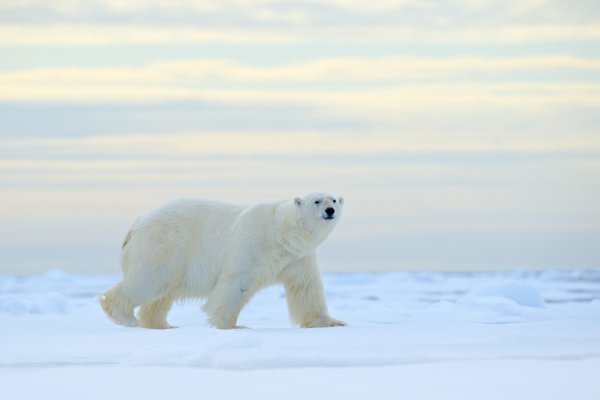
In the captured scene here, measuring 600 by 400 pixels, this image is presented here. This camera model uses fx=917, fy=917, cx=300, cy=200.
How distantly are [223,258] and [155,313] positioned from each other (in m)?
0.93

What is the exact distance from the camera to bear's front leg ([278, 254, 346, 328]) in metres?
7.24

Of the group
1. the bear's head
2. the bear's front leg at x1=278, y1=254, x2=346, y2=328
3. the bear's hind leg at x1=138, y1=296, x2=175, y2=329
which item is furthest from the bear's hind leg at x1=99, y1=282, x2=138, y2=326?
the bear's head

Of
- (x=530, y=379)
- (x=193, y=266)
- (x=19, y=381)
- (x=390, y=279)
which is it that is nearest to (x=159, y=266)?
(x=193, y=266)

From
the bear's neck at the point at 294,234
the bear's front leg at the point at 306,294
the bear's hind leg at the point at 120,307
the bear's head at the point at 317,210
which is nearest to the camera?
the bear's head at the point at 317,210

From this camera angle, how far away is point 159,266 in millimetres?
7445

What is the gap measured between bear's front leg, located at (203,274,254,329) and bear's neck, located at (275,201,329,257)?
0.41 metres

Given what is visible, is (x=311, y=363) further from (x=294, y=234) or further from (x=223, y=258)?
(x=223, y=258)

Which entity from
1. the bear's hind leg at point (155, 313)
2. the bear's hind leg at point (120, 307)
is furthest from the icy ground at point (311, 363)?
the bear's hind leg at point (155, 313)

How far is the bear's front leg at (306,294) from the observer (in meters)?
7.24

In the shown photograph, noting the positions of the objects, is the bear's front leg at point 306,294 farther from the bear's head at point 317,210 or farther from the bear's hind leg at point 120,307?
the bear's hind leg at point 120,307

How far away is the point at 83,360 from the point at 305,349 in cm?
109

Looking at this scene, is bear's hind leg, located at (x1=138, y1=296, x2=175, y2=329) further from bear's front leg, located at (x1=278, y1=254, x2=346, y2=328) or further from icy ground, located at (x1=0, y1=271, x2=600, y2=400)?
icy ground, located at (x1=0, y1=271, x2=600, y2=400)

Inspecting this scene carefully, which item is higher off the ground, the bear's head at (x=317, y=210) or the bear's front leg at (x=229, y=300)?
the bear's head at (x=317, y=210)

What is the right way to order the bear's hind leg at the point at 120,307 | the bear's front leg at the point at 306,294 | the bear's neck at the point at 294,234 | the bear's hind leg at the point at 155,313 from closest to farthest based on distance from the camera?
the bear's neck at the point at 294,234, the bear's front leg at the point at 306,294, the bear's hind leg at the point at 120,307, the bear's hind leg at the point at 155,313
